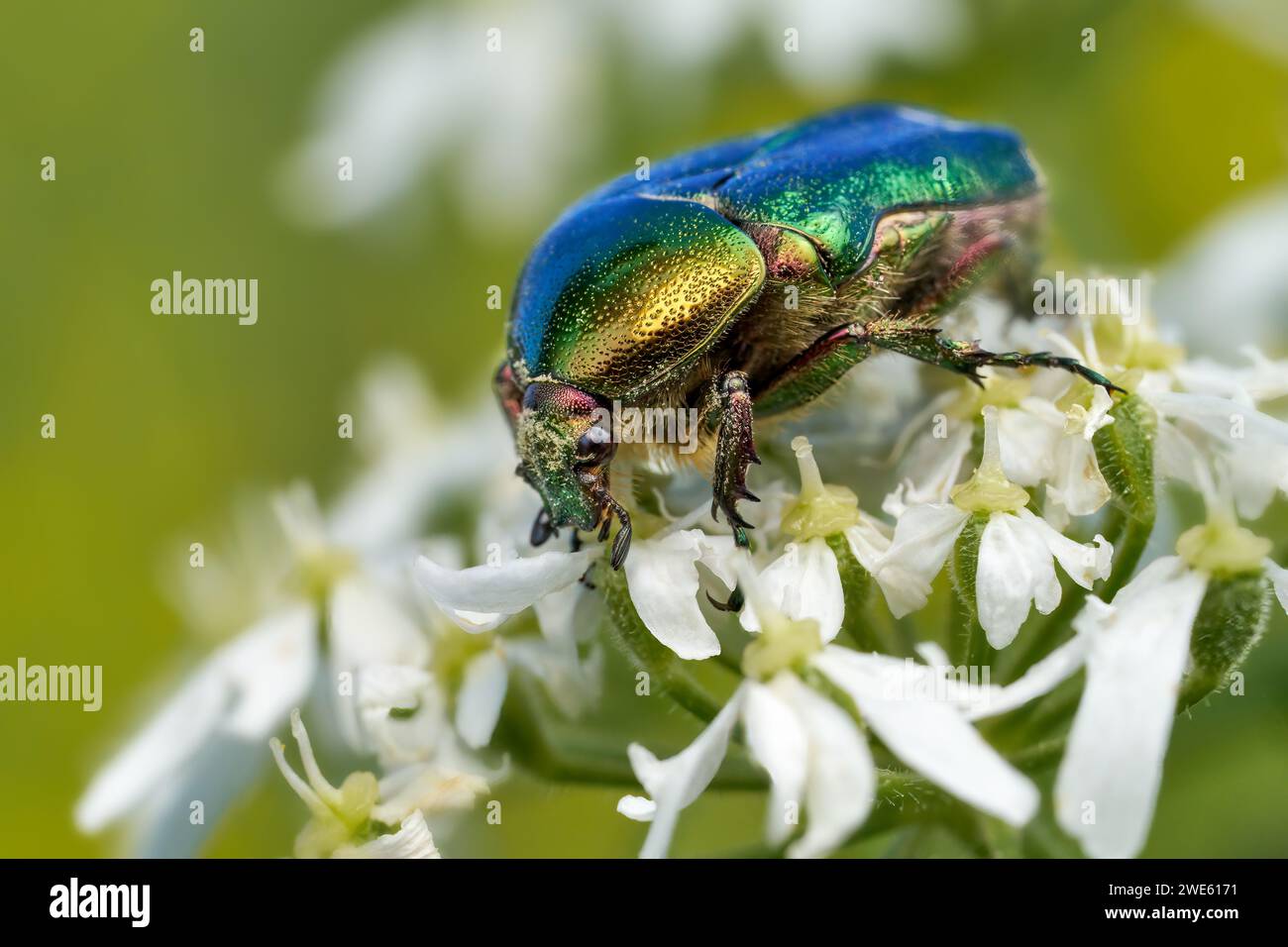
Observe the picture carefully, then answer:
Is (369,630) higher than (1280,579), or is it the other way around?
(1280,579)

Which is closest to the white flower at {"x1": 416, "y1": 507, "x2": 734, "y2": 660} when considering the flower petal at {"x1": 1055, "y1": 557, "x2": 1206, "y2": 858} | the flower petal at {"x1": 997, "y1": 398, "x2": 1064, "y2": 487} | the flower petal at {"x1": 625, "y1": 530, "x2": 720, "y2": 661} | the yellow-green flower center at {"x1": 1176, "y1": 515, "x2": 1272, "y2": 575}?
the flower petal at {"x1": 625, "y1": 530, "x2": 720, "y2": 661}

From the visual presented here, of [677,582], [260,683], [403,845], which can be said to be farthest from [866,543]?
[260,683]

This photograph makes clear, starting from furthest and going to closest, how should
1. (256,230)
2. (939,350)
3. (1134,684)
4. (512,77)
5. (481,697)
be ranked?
(256,230) < (512,77) < (481,697) < (939,350) < (1134,684)

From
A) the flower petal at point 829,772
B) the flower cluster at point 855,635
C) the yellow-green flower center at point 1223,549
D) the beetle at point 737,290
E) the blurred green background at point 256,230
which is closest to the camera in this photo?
the flower petal at point 829,772

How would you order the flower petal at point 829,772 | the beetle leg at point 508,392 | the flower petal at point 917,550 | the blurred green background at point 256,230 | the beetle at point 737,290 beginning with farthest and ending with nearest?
the blurred green background at point 256,230 → the beetle leg at point 508,392 → the beetle at point 737,290 → the flower petal at point 917,550 → the flower petal at point 829,772

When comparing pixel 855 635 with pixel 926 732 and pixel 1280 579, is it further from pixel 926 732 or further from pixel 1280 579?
pixel 1280 579

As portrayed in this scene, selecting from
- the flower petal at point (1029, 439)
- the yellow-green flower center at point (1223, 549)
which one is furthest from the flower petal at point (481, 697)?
the yellow-green flower center at point (1223, 549)

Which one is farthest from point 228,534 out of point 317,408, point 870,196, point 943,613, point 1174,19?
point 1174,19

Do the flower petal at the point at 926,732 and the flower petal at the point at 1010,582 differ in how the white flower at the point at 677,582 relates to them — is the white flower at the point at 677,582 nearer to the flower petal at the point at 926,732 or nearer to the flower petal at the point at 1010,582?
the flower petal at the point at 926,732
